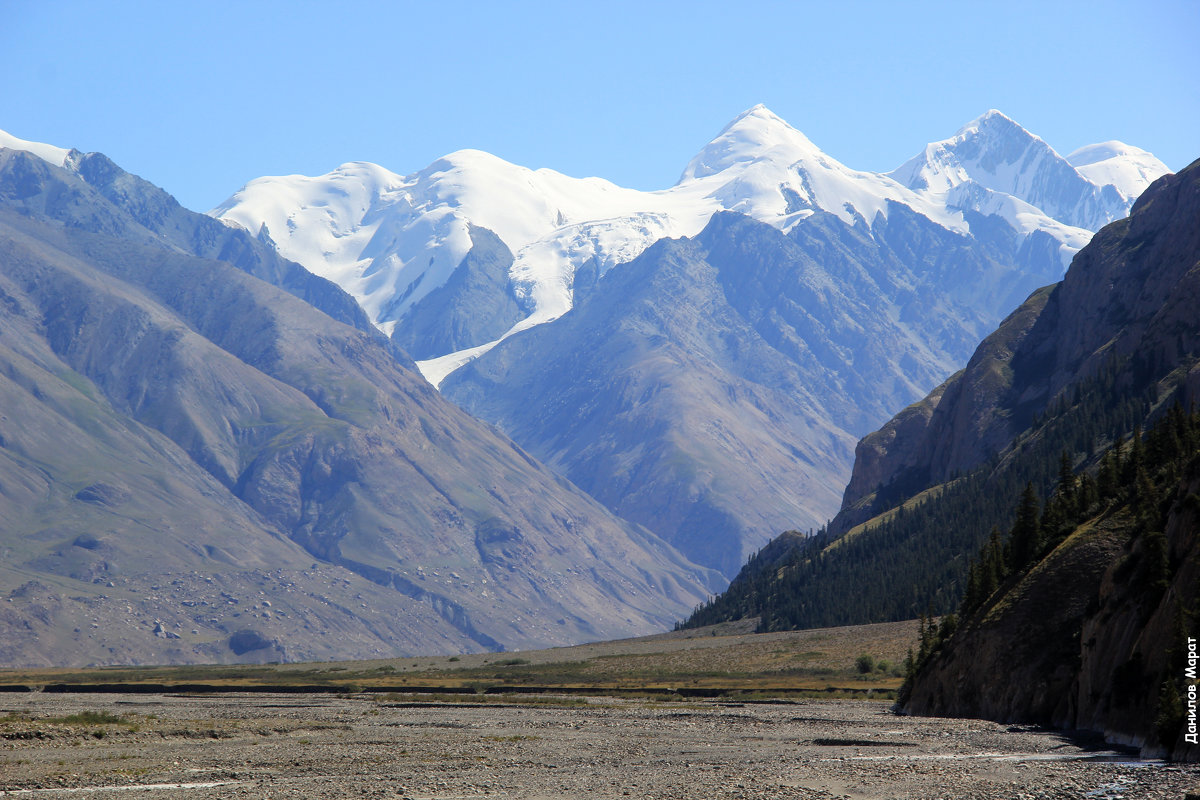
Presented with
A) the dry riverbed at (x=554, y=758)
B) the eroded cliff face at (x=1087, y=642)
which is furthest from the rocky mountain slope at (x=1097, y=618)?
the dry riverbed at (x=554, y=758)

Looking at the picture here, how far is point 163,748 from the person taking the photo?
7488 cm

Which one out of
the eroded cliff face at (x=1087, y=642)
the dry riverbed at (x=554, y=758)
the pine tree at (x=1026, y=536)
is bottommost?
the dry riverbed at (x=554, y=758)

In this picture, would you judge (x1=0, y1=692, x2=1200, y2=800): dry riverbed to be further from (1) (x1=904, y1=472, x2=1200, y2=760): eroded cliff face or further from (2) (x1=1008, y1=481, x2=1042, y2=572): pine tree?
(2) (x1=1008, y1=481, x2=1042, y2=572): pine tree

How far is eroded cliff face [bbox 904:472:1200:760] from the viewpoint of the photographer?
66688 millimetres

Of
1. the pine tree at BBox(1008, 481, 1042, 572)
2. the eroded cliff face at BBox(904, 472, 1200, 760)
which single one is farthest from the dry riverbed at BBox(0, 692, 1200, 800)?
the pine tree at BBox(1008, 481, 1042, 572)

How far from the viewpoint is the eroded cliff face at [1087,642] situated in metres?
66.7

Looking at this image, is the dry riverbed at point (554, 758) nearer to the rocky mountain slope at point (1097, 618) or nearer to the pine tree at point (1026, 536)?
the rocky mountain slope at point (1097, 618)

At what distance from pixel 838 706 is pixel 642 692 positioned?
111ft

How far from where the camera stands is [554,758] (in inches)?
2889

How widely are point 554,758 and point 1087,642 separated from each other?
33150 mm

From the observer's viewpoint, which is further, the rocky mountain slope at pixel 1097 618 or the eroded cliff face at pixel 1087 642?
the eroded cliff face at pixel 1087 642

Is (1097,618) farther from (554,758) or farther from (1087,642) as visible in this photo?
(554,758)

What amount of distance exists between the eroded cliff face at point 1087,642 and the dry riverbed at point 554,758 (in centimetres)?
360

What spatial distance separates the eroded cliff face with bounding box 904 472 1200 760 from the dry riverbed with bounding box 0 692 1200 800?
3.60 meters
